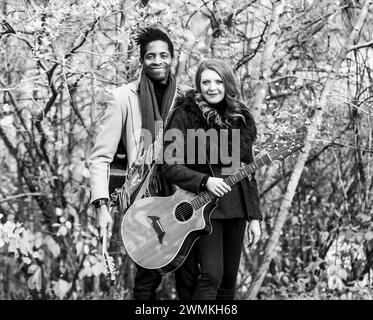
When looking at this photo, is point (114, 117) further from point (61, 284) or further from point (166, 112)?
point (61, 284)

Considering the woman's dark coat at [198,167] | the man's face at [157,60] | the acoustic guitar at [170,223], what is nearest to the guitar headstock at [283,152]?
the acoustic guitar at [170,223]

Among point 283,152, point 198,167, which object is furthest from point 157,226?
point 283,152

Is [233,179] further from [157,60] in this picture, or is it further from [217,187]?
[157,60]

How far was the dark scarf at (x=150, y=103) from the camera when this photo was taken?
3711 millimetres

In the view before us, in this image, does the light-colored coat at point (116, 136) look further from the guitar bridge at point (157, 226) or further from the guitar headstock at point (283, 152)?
the guitar headstock at point (283, 152)

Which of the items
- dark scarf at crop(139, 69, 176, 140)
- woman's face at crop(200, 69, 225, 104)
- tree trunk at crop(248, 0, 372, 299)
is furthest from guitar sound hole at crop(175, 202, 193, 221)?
tree trunk at crop(248, 0, 372, 299)

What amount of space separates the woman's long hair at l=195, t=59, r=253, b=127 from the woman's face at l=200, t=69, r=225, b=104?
0.02 m

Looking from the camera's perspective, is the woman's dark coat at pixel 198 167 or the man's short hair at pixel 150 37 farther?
the man's short hair at pixel 150 37

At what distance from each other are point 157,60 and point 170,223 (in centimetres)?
84

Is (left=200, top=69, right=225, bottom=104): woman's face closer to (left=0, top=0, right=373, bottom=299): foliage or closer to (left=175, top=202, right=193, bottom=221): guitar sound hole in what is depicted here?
(left=175, top=202, right=193, bottom=221): guitar sound hole

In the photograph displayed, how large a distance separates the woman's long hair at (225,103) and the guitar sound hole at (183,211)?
1.44 feet

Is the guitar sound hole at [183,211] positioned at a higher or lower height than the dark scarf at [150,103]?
lower
